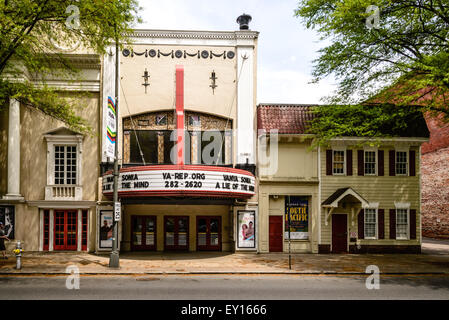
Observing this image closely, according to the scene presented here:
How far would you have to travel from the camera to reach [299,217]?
21.4 m

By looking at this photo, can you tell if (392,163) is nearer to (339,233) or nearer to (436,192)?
(339,233)

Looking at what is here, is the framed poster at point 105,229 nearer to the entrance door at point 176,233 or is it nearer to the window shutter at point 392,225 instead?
the entrance door at point 176,233

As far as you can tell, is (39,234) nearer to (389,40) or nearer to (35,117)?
(35,117)

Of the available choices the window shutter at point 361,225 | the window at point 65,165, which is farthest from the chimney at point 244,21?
the window shutter at point 361,225

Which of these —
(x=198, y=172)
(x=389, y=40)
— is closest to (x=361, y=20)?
(x=389, y=40)

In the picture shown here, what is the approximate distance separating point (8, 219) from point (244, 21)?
57.8 ft

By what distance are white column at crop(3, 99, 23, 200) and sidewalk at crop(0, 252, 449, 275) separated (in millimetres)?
3540

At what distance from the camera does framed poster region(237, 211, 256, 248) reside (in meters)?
20.7

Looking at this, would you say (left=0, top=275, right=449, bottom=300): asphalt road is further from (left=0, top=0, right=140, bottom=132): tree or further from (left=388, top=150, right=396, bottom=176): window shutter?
(left=388, top=150, right=396, bottom=176): window shutter

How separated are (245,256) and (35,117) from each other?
46.6ft

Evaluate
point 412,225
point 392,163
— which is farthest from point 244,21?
point 412,225

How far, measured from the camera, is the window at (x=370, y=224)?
70.8 ft

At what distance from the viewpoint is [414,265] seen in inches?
685

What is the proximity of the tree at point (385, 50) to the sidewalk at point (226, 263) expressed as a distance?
6426 millimetres
